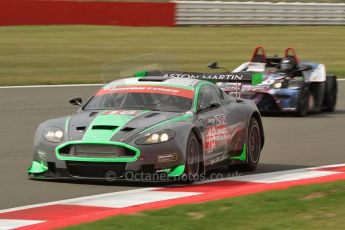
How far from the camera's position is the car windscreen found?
10359 millimetres

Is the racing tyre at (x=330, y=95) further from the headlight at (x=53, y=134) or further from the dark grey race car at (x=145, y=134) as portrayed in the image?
the headlight at (x=53, y=134)

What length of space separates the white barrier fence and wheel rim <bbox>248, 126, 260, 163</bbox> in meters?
21.2

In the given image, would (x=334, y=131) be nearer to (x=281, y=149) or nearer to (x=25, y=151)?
(x=281, y=149)

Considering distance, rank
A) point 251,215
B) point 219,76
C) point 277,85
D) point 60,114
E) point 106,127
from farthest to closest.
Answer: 1. point 277,85
2. point 60,114
3. point 219,76
4. point 106,127
5. point 251,215

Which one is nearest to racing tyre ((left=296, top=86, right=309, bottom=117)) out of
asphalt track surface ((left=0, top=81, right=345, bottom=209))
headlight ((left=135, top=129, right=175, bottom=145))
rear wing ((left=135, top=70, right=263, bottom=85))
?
asphalt track surface ((left=0, top=81, right=345, bottom=209))

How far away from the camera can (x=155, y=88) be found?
34.7 ft

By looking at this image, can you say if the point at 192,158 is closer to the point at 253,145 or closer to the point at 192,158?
the point at 192,158

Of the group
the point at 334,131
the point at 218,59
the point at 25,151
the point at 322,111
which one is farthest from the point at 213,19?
the point at 25,151

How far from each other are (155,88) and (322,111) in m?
8.85

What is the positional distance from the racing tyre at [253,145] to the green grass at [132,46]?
9824 millimetres

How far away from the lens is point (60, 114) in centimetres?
1673

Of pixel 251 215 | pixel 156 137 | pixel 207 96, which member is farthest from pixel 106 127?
pixel 251 215

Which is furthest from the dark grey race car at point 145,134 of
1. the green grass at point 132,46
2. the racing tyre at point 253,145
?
the green grass at point 132,46

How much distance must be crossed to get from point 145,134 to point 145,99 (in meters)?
1.03
